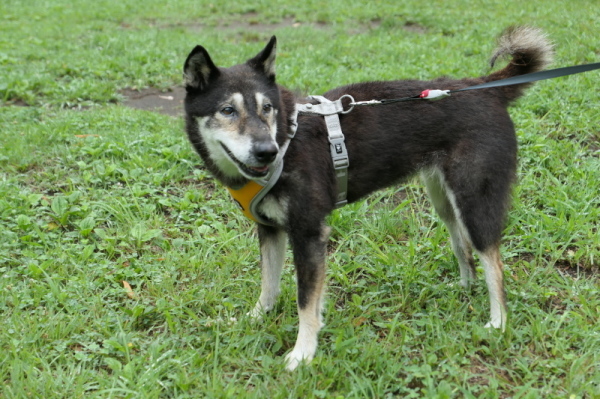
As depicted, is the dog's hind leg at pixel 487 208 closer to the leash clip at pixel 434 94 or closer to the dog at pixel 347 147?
the dog at pixel 347 147

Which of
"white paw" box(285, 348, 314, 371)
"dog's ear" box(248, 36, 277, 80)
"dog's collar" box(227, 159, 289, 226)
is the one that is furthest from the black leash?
"white paw" box(285, 348, 314, 371)

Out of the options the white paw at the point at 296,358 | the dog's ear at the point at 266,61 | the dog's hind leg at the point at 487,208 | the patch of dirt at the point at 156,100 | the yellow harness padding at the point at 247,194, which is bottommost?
the white paw at the point at 296,358

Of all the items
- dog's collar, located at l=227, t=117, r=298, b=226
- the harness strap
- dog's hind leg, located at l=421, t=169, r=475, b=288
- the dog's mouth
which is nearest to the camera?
the dog's mouth

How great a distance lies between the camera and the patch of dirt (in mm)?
6738

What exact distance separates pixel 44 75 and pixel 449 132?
20.2 feet

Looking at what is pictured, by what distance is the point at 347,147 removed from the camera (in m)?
3.10

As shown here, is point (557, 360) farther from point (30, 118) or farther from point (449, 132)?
point (30, 118)

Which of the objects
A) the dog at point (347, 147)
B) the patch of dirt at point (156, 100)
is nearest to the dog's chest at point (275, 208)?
the dog at point (347, 147)

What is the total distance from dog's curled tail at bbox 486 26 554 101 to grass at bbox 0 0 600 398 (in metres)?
0.27

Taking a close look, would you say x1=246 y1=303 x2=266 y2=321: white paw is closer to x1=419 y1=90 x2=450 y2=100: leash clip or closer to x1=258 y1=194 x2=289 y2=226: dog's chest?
x1=258 y1=194 x2=289 y2=226: dog's chest

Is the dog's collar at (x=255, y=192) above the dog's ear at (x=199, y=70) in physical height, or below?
below

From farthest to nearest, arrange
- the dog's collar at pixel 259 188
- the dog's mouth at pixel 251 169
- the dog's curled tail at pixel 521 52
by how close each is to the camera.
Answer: the dog's curled tail at pixel 521 52 < the dog's collar at pixel 259 188 < the dog's mouth at pixel 251 169

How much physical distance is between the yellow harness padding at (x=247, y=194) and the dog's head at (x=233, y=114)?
59 mm

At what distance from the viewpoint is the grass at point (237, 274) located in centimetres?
274
